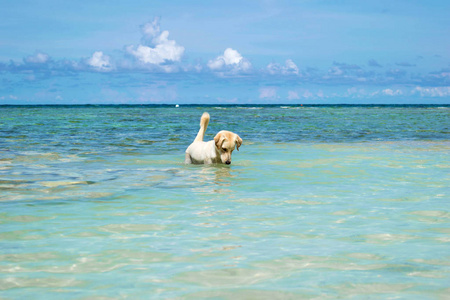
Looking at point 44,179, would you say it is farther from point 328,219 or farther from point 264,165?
point 328,219

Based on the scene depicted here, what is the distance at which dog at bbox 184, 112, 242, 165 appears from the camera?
1059 cm

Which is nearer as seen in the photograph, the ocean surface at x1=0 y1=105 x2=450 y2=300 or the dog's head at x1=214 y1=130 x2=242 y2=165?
the ocean surface at x1=0 y1=105 x2=450 y2=300

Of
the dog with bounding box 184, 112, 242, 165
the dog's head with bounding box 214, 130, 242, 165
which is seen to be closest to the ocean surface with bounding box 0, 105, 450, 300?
the dog's head with bounding box 214, 130, 242, 165

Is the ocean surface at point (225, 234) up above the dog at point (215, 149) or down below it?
below

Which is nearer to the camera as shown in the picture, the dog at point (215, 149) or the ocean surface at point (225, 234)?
the ocean surface at point (225, 234)

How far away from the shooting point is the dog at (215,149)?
34.8 feet

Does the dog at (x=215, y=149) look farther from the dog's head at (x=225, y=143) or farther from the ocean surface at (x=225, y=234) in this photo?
the ocean surface at (x=225, y=234)

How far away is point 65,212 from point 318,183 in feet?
13.9

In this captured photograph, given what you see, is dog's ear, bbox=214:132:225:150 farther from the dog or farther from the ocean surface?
the ocean surface

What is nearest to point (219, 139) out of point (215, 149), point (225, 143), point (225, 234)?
point (225, 143)

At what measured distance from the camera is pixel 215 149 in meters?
11.1

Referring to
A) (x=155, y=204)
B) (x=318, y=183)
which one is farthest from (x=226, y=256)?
(x=318, y=183)

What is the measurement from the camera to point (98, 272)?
425cm

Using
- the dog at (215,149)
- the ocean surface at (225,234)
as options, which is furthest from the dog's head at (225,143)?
the ocean surface at (225,234)
